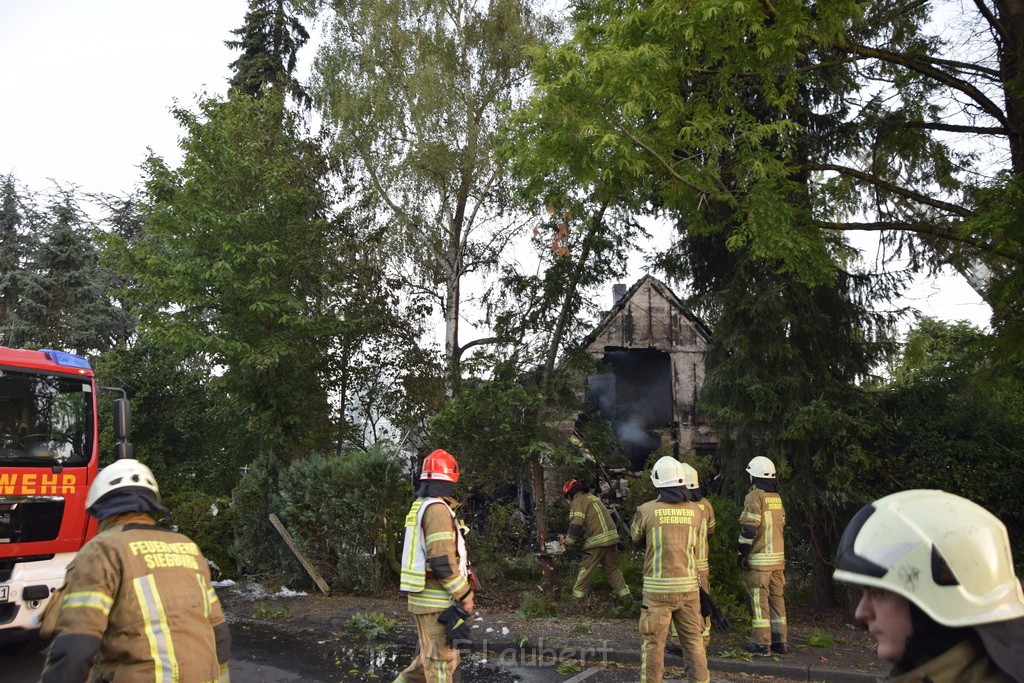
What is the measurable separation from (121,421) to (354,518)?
408cm

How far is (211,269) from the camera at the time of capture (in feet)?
44.4

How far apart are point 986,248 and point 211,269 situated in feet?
38.1

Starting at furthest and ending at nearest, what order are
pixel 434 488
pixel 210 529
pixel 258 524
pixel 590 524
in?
pixel 210 529 → pixel 258 524 → pixel 590 524 → pixel 434 488

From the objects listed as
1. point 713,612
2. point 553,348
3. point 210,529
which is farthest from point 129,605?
point 210,529

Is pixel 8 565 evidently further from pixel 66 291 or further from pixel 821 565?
pixel 66 291

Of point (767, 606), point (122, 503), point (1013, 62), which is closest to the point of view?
point (122, 503)

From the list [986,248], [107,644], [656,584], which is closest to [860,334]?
[986,248]

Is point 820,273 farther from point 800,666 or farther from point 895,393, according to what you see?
point 800,666

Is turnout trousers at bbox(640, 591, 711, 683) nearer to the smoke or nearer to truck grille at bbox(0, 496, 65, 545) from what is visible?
truck grille at bbox(0, 496, 65, 545)

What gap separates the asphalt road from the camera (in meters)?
7.33

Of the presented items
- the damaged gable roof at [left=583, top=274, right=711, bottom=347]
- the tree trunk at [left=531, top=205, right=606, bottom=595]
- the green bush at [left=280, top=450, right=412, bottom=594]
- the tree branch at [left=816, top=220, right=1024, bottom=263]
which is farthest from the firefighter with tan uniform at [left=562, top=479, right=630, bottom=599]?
the damaged gable roof at [left=583, top=274, right=711, bottom=347]

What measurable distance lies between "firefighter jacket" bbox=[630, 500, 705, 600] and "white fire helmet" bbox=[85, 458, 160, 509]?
13.2ft

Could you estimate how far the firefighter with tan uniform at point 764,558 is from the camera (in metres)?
7.84

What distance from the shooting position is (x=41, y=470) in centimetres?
725
